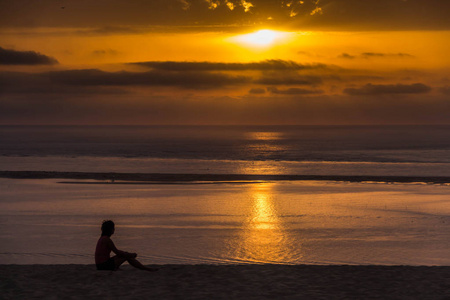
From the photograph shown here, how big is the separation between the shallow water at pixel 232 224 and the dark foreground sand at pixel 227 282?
239 cm

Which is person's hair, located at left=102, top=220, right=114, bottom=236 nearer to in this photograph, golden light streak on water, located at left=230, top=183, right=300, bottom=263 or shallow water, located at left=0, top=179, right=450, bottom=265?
shallow water, located at left=0, top=179, right=450, bottom=265

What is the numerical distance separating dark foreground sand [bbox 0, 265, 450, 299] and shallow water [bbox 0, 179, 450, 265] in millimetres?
Result: 2395

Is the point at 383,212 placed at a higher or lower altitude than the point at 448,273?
higher

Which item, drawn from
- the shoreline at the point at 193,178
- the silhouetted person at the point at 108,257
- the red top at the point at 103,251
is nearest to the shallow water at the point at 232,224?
the silhouetted person at the point at 108,257

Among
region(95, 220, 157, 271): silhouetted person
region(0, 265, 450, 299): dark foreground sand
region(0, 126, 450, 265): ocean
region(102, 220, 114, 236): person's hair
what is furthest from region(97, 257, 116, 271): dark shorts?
region(0, 126, 450, 265): ocean

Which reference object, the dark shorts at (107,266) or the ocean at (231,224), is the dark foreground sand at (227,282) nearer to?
the dark shorts at (107,266)

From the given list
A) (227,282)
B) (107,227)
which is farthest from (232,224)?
(227,282)

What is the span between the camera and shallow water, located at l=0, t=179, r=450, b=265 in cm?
1666

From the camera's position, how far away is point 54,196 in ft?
109

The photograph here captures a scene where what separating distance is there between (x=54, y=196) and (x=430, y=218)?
19.2 m

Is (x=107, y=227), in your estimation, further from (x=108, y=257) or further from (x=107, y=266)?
(x=107, y=266)

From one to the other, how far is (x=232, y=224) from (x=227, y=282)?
34.9ft

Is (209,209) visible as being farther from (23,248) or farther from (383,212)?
(23,248)

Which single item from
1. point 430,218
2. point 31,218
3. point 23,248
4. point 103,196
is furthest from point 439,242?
point 103,196
